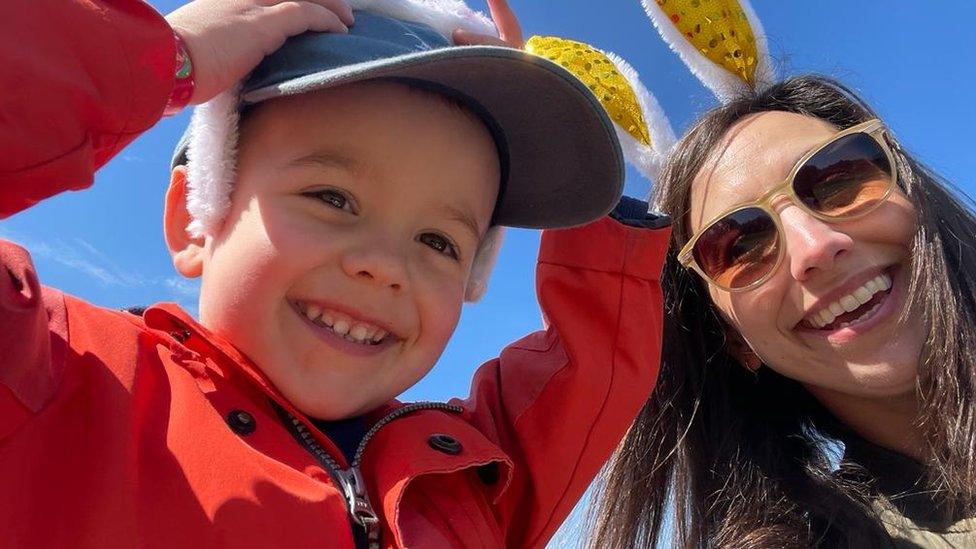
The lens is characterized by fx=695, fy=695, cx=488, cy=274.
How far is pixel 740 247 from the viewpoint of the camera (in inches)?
86.7

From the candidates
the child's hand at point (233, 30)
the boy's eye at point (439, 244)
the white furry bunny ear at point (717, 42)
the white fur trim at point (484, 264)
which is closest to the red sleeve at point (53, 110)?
the child's hand at point (233, 30)

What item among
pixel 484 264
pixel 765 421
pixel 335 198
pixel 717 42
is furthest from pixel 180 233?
pixel 717 42

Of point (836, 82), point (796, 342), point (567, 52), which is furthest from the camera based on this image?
point (836, 82)

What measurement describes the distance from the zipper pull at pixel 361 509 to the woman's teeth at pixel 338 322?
0.91ft

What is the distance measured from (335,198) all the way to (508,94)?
1.56ft

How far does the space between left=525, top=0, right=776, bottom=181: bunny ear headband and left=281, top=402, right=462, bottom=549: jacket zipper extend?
5.03 feet

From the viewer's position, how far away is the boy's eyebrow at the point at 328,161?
142 centimetres

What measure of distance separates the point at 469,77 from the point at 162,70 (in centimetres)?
66

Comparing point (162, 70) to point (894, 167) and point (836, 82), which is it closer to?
point (894, 167)

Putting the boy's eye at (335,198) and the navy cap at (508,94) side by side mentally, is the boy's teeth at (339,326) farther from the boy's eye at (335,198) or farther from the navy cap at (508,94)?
the navy cap at (508,94)

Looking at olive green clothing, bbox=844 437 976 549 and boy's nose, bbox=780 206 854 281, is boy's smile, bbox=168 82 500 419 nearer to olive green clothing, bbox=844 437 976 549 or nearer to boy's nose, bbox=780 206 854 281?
boy's nose, bbox=780 206 854 281

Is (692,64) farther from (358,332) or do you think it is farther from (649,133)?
(358,332)

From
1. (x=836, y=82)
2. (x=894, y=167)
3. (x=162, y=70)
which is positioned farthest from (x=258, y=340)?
(x=836, y=82)

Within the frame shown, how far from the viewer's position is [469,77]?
1.53 m
